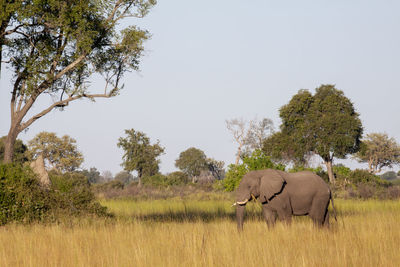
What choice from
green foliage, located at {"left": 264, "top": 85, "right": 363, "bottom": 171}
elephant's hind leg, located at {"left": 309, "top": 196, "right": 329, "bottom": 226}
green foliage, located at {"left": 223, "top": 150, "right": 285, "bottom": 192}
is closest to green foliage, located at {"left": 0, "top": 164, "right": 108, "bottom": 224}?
elephant's hind leg, located at {"left": 309, "top": 196, "right": 329, "bottom": 226}

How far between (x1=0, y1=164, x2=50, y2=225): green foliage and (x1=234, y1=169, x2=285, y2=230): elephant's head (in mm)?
5902

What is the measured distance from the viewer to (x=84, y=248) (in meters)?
8.06

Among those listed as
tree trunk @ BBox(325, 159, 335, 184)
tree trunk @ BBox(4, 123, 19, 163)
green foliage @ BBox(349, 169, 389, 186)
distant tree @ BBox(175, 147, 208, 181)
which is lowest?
green foliage @ BBox(349, 169, 389, 186)

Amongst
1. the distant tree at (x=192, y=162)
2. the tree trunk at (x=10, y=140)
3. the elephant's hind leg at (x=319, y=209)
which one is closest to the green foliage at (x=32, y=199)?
the tree trunk at (x=10, y=140)

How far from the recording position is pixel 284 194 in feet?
45.6

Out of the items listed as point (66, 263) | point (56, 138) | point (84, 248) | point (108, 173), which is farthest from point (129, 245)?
point (108, 173)

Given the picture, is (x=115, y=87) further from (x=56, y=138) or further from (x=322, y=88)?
(x=56, y=138)

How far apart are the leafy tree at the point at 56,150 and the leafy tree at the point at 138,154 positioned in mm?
12705

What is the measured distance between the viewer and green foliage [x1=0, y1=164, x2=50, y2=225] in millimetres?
13555

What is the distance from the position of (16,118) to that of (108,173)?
186093mm

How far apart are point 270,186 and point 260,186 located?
316mm

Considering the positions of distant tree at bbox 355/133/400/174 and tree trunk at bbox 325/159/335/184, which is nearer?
tree trunk at bbox 325/159/335/184

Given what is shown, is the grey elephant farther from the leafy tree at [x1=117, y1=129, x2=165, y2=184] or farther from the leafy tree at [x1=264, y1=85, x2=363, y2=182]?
the leafy tree at [x1=117, y1=129, x2=165, y2=184]

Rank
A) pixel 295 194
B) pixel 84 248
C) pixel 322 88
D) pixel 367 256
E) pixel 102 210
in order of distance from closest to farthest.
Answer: pixel 367 256
pixel 84 248
pixel 295 194
pixel 102 210
pixel 322 88
